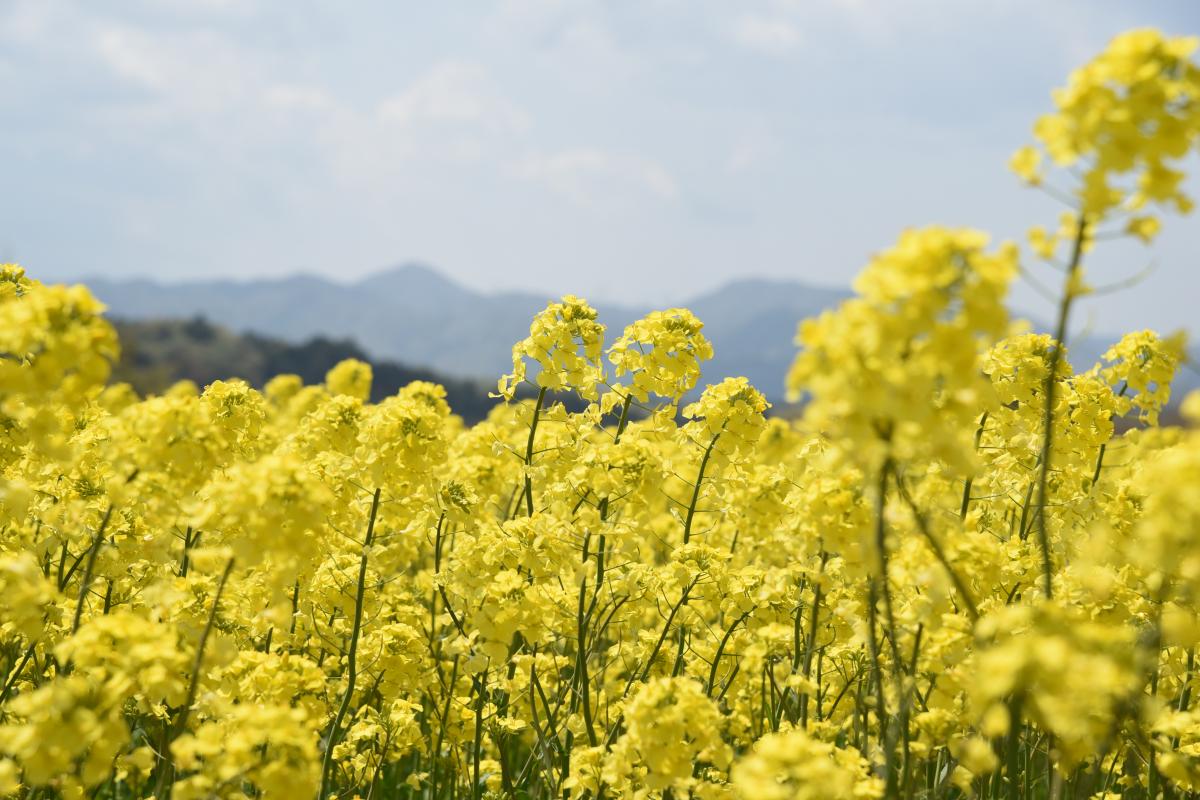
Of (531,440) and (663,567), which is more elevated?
(531,440)

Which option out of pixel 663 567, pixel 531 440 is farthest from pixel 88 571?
pixel 663 567

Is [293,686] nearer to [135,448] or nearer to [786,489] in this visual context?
[135,448]

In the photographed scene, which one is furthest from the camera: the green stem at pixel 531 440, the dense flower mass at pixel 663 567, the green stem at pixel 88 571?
the green stem at pixel 531 440

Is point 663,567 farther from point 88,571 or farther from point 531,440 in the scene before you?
point 88,571

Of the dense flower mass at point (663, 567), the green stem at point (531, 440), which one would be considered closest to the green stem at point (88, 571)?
the dense flower mass at point (663, 567)

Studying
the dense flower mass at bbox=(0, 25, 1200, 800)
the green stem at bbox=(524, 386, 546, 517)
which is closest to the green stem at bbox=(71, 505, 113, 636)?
the dense flower mass at bbox=(0, 25, 1200, 800)

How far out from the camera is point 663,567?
690 centimetres

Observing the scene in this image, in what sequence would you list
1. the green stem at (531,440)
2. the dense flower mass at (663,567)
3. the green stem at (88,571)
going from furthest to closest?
1. the green stem at (531,440)
2. the green stem at (88,571)
3. the dense flower mass at (663,567)

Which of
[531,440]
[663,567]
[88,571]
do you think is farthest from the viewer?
[531,440]

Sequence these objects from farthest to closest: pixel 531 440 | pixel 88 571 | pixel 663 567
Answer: pixel 531 440
pixel 663 567
pixel 88 571

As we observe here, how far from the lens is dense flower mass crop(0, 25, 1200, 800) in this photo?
332 centimetres

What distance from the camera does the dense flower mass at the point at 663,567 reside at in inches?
131

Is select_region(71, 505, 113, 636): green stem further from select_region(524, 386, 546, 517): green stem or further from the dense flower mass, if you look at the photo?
select_region(524, 386, 546, 517): green stem

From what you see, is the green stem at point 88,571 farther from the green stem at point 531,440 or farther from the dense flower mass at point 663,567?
the green stem at point 531,440
